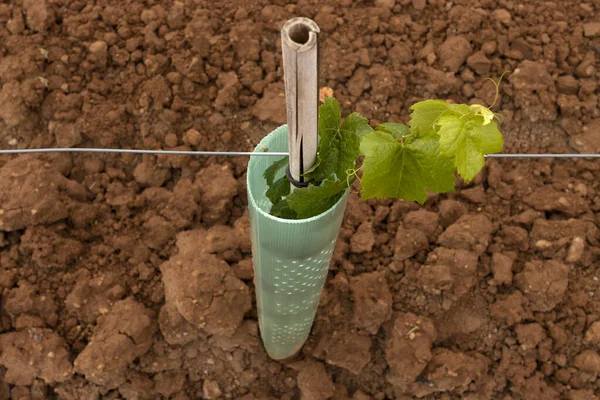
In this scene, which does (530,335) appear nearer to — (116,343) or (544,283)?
(544,283)

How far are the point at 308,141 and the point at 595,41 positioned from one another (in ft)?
7.90

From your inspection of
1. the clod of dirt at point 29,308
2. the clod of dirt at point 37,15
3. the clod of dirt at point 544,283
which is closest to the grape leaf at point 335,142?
the clod of dirt at point 544,283

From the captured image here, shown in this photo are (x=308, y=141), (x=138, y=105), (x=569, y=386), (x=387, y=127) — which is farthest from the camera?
(x=138, y=105)

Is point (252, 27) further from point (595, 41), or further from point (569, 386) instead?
point (569, 386)

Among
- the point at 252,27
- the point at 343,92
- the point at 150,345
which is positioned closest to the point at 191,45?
the point at 252,27

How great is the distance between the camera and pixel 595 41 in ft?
9.68

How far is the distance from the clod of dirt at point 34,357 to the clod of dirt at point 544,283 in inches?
70.0

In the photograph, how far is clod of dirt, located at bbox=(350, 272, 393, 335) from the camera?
7.70 feet

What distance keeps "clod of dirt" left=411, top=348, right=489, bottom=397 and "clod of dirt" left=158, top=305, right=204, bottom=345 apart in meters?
0.87

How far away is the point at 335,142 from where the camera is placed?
4.10 feet

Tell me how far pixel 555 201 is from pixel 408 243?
2.19ft

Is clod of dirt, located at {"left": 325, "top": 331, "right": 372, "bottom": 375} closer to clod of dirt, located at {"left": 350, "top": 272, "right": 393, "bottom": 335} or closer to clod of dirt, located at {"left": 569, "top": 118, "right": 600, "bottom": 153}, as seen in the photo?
clod of dirt, located at {"left": 350, "top": 272, "right": 393, "bottom": 335}

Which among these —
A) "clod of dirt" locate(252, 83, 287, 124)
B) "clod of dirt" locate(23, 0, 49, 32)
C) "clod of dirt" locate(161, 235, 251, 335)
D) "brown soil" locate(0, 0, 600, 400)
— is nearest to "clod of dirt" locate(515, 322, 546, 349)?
"brown soil" locate(0, 0, 600, 400)

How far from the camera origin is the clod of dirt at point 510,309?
7.84 ft
